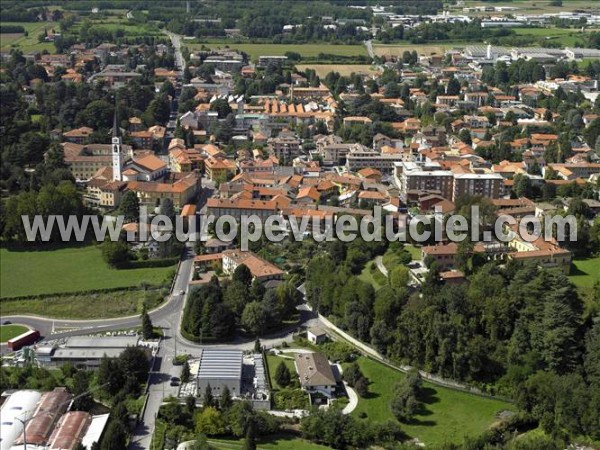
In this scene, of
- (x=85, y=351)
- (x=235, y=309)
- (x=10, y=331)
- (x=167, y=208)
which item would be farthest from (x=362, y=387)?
(x=167, y=208)

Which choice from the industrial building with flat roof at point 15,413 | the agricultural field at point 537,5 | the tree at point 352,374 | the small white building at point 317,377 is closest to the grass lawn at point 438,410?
the tree at point 352,374

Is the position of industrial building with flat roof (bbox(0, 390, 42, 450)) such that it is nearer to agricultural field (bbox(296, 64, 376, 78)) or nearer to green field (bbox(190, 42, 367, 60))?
agricultural field (bbox(296, 64, 376, 78))

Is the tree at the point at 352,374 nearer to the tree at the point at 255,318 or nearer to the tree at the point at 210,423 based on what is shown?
the tree at the point at 255,318

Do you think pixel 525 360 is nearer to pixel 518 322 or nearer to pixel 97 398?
pixel 518 322

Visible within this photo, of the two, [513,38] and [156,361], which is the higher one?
[513,38]

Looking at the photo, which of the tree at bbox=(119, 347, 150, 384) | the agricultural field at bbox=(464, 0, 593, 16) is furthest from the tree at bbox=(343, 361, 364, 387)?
the agricultural field at bbox=(464, 0, 593, 16)

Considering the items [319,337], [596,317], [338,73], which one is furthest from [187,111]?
[596,317]
